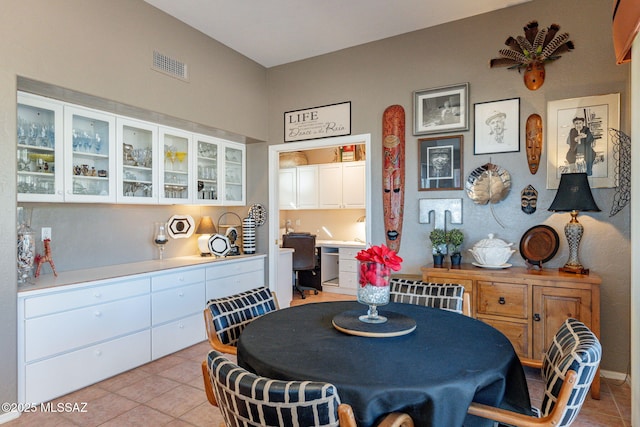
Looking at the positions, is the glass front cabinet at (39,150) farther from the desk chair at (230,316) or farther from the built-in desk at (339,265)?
the built-in desk at (339,265)

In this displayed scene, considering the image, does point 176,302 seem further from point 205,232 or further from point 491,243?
point 491,243

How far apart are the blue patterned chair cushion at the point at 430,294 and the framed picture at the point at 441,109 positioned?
175cm

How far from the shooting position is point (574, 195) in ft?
8.91

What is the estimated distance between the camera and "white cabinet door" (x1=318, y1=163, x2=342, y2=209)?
20.5 ft

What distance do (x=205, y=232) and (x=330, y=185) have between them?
8.78 feet

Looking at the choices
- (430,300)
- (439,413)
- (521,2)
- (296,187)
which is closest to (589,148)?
(521,2)

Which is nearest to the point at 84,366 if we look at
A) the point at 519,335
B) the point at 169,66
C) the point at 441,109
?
the point at 169,66

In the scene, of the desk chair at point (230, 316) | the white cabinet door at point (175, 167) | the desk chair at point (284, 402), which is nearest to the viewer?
the desk chair at point (284, 402)

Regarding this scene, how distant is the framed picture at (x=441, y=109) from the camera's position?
11.2ft

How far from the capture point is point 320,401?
0.95 metres

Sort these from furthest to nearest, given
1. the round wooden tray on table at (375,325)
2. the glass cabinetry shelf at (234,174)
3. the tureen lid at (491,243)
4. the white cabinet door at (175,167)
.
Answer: the glass cabinetry shelf at (234,174) < the white cabinet door at (175,167) < the tureen lid at (491,243) < the round wooden tray on table at (375,325)

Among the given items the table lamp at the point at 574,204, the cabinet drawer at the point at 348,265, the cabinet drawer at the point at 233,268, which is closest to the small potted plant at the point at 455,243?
the table lamp at the point at 574,204

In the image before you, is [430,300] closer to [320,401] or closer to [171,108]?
[320,401]

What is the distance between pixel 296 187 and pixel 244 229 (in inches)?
93.4
